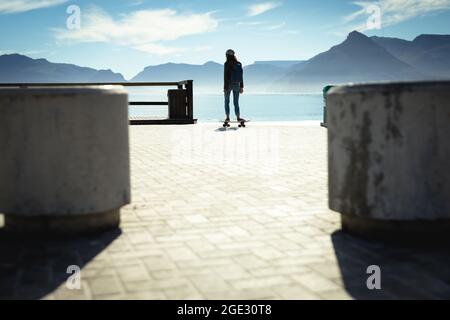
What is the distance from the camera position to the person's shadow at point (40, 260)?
10.7 feet

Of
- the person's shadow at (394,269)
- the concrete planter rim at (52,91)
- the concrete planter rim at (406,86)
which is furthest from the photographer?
the concrete planter rim at (52,91)

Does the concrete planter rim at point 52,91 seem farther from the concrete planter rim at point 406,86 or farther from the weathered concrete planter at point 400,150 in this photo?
the concrete planter rim at point 406,86

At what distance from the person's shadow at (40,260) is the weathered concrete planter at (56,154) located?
0.20 m

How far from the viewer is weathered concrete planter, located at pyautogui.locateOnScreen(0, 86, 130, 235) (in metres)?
4.14

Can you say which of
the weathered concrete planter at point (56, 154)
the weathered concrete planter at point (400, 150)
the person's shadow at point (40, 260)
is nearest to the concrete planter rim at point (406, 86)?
the weathered concrete planter at point (400, 150)

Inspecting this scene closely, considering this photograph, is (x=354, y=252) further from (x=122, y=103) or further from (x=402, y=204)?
(x=122, y=103)

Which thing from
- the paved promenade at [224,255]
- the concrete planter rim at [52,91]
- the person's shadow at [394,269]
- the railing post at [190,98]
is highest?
the railing post at [190,98]

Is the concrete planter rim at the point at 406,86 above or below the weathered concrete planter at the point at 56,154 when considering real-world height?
above

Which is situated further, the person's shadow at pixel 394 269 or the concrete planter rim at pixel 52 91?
the concrete planter rim at pixel 52 91

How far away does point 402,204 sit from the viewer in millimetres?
3951

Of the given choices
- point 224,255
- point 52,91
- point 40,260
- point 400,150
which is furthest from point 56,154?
point 400,150

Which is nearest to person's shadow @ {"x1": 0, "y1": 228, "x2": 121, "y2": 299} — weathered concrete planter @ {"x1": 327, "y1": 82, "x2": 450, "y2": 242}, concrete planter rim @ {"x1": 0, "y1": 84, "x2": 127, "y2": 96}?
concrete planter rim @ {"x1": 0, "y1": 84, "x2": 127, "y2": 96}
